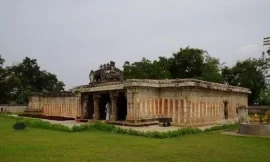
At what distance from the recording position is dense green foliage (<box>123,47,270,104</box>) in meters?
49.6

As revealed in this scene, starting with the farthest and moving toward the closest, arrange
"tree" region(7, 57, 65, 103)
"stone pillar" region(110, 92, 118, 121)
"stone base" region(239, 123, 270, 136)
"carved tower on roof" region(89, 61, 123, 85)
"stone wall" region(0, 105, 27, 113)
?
"tree" region(7, 57, 65, 103), "stone wall" region(0, 105, 27, 113), "carved tower on roof" region(89, 61, 123, 85), "stone pillar" region(110, 92, 118, 121), "stone base" region(239, 123, 270, 136)

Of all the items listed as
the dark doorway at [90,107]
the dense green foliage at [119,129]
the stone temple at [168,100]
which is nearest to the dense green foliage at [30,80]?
the dark doorway at [90,107]

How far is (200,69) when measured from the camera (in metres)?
→ 52.5

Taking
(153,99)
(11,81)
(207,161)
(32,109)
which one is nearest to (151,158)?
(207,161)

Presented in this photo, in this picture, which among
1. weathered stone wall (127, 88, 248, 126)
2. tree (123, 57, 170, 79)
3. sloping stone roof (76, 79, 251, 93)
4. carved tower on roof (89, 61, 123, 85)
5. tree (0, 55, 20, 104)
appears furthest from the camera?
tree (0, 55, 20, 104)

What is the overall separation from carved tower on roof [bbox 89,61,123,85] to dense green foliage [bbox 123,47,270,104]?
18685 millimetres

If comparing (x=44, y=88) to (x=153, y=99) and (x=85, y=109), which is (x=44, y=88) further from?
(x=153, y=99)

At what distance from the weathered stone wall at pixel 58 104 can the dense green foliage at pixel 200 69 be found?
16.1 metres

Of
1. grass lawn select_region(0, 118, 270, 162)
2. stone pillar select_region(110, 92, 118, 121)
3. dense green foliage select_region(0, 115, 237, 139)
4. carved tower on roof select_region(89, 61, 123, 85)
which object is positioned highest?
carved tower on roof select_region(89, 61, 123, 85)

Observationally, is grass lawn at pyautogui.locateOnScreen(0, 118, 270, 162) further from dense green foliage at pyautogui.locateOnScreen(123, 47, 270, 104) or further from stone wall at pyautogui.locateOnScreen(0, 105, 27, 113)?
stone wall at pyautogui.locateOnScreen(0, 105, 27, 113)

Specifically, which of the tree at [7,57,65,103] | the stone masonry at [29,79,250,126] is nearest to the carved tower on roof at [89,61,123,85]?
the stone masonry at [29,79,250,126]

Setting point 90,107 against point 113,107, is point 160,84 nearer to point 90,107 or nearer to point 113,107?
point 113,107

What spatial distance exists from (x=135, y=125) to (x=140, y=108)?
144cm

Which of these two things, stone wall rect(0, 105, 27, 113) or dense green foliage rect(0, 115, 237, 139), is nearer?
dense green foliage rect(0, 115, 237, 139)
